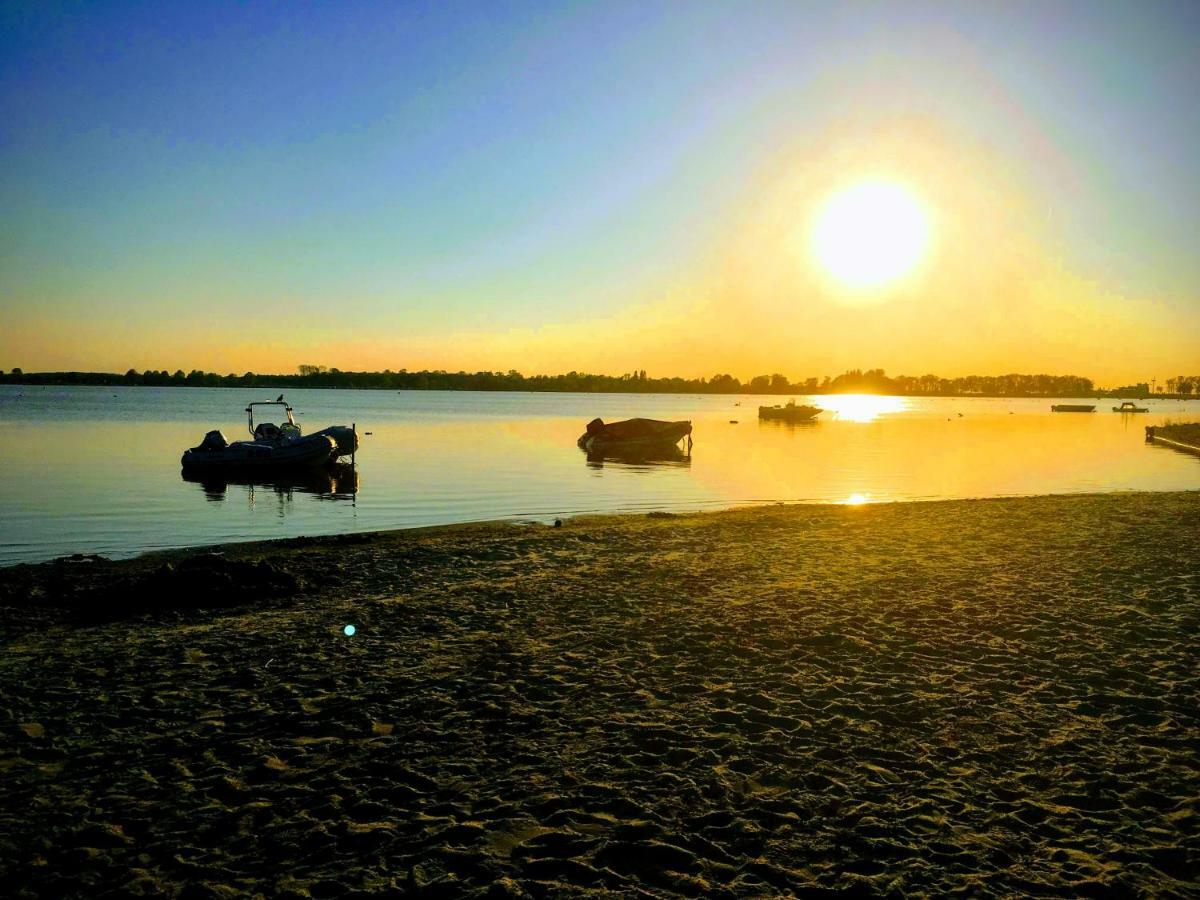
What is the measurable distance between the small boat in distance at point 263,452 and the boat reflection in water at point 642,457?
50.3 feet

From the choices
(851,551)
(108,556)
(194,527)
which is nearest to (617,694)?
(851,551)

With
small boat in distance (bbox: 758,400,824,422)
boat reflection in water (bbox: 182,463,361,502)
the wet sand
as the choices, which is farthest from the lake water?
small boat in distance (bbox: 758,400,824,422)

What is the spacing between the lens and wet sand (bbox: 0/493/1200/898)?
512 centimetres

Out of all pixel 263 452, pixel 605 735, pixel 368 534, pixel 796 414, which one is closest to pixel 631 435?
pixel 263 452

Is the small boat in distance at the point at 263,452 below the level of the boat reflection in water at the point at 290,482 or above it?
above

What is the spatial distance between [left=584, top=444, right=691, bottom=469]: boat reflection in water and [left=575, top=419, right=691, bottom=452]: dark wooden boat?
234mm

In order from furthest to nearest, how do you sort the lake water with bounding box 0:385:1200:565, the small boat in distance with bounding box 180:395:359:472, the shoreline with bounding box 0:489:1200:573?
the small boat in distance with bounding box 180:395:359:472 → the lake water with bounding box 0:385:1200:565 → the shoreline with bounding box 0:489:1200:573

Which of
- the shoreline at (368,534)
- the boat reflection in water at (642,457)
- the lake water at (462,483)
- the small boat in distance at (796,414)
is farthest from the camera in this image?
the small boat in distance at (796,414)

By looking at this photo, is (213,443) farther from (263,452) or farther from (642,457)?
(642,457)

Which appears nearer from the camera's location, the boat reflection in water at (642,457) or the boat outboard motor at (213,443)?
the boat outboard motor at (213,443)

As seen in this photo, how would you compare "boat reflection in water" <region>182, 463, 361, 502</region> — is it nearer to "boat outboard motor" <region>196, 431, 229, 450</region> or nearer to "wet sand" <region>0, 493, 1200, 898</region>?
"boat outboard motor" <region>196, 431, 229, 450</region>

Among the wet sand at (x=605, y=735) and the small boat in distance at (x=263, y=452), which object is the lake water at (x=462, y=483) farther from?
the wet sand at (x=605, y=735)

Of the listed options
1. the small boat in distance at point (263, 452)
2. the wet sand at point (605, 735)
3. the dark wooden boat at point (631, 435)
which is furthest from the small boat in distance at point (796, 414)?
the wet sand at point (605, 735)

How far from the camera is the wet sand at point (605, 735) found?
512 cm
